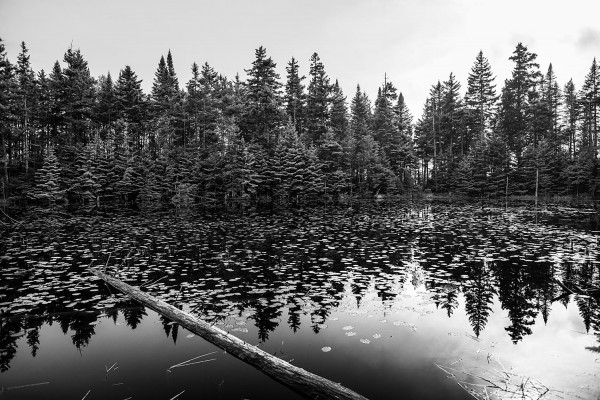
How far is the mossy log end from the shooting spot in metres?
3.81

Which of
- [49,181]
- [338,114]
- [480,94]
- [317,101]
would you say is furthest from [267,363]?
[480,94]

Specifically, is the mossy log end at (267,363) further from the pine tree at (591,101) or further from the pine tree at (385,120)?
the pine tree at (591,101)

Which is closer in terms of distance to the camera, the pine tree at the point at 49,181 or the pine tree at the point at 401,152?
the pine tree at the point at 49,181

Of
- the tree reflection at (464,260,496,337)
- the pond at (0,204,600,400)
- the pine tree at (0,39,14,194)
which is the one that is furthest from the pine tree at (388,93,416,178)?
the pine tree at (0,39,14,194)

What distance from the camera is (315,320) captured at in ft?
21.0

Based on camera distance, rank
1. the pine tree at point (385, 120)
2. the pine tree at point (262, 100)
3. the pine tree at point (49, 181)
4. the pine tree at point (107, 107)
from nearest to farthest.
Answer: the pine tree at point (49, 181), the pine tree at point (262, 100), the pine tree at point (107, 107), the pine tree at point (385, 120)

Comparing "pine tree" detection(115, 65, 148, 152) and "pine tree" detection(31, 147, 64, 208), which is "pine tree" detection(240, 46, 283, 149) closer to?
"pine tree" detection(115, 65, 148, 152)

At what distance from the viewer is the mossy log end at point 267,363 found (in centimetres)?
381

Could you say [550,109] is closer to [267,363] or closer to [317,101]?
[317,101]

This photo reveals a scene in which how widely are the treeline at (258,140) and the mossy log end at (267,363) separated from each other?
31.4 meters

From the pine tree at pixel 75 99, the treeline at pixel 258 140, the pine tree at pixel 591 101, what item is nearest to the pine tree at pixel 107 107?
the treeline at pixel 258 140

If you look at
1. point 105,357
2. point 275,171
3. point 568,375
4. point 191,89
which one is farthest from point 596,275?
point 191,89

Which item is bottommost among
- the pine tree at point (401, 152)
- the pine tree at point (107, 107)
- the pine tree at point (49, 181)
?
the pine tree at point (49, 181)

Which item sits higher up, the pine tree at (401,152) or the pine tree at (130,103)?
the pine tree at (130,103)
